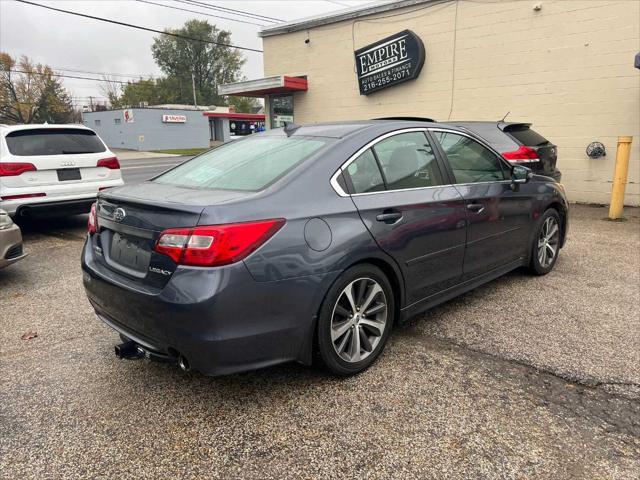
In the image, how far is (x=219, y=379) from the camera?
9.82 ft

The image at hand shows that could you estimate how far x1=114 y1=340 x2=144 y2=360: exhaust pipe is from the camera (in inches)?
108

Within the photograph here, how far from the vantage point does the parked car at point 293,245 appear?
2373 mm

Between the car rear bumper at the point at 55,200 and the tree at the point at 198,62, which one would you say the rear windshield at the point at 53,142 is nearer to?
the car rear bumper at the point at 55,200

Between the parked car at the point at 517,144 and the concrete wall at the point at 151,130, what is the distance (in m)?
41.3

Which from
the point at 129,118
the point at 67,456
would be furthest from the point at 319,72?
the point at 129,118

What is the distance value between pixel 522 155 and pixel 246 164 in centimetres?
493

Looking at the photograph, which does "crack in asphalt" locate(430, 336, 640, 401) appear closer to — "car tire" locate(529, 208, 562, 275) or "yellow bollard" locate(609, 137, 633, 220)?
"car tire" locate(529, 208, 562, 275)

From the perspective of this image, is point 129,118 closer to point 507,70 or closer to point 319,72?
point 319,72

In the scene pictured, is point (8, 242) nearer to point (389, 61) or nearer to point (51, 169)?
point (51, 169)

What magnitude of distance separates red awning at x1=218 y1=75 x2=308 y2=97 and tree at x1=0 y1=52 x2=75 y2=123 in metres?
46.4

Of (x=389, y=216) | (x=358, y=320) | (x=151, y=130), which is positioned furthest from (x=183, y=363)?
(x=151, y=130)

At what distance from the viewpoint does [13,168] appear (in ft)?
20.9

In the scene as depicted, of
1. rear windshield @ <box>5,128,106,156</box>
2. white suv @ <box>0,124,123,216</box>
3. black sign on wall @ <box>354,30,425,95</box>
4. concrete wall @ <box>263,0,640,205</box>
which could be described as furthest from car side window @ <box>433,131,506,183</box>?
black sign on wall @ <box>354,30,425,95</box>

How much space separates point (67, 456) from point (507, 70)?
10357mm
